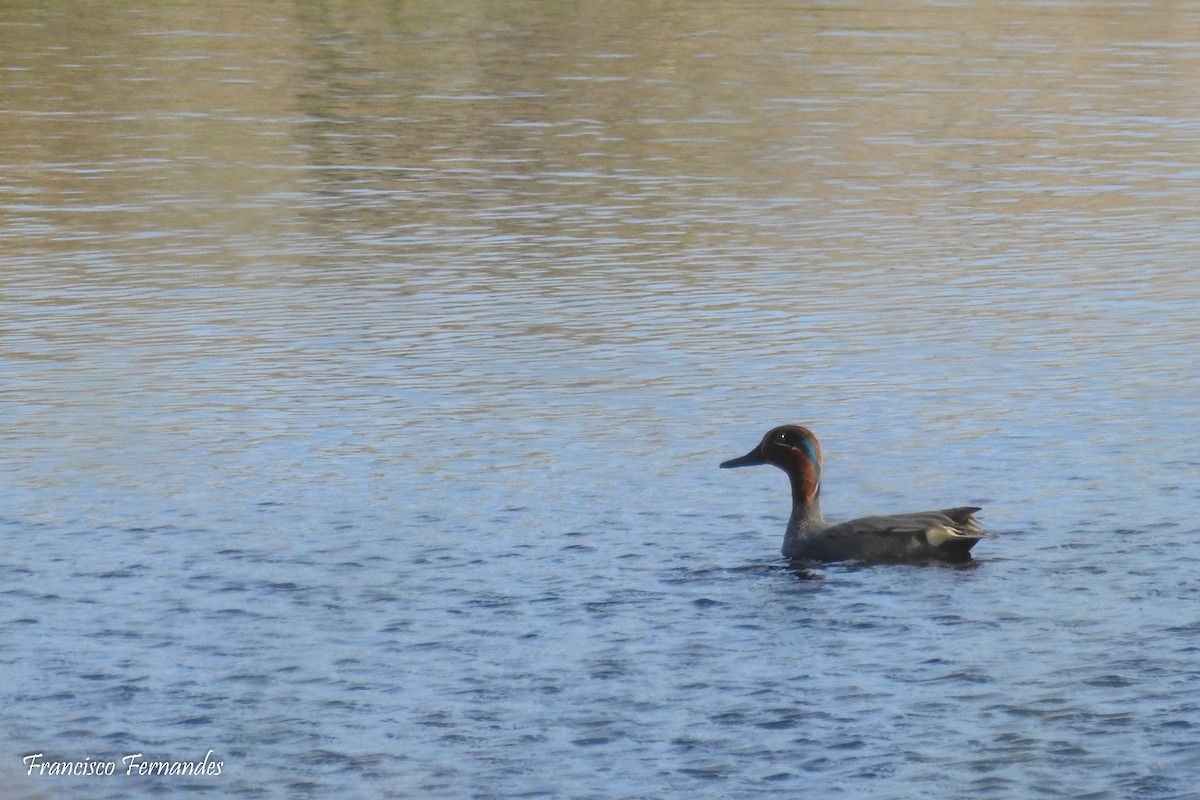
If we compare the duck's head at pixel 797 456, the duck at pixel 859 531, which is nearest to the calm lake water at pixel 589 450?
the duck at pixel 859 531

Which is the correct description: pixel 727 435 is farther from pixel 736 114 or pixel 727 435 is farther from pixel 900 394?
pixel 736 114

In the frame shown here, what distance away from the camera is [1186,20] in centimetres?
6384

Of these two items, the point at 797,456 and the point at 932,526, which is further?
the point at 797,456

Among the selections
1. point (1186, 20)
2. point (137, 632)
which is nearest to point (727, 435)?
point (137, 632)

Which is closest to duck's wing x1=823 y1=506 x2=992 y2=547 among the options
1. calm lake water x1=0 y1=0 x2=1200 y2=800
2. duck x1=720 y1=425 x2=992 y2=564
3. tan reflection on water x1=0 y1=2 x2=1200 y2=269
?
duck x1=720 y1=425 x2=992 y2=564

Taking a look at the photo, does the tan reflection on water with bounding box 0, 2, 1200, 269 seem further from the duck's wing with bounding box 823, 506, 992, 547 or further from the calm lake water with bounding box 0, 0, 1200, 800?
the duck's wing with bounding box 823, 506, 992, 547

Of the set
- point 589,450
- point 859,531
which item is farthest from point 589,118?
point 859,531

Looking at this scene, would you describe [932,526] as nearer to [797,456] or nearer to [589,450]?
[797,456]

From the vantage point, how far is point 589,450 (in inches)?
656

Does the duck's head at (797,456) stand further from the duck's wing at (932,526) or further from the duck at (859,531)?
the duck's wing at (932,526)

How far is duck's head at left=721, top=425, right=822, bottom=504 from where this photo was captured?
13898 mm

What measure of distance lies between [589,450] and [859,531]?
3616 mm

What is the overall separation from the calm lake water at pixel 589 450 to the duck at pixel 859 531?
0.65 ft

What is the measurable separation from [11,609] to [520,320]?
10636 millimetres
